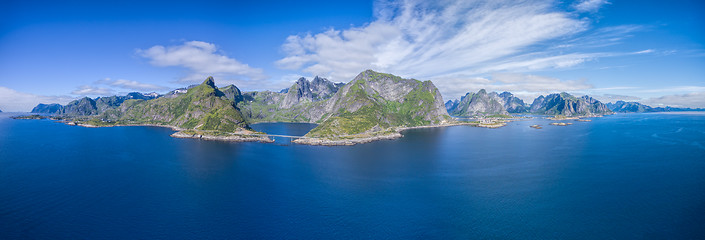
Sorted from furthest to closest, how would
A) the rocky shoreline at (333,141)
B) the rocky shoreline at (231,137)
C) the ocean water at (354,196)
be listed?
1. the rocky shoreline at (231,137)
2. the rocky shoreline at (333,141)
3. the ocean water at (354,196)

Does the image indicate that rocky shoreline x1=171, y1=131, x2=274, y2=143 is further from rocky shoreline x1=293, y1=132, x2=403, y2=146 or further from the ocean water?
the ocean water

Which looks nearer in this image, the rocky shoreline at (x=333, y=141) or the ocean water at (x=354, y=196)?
the ocean water at (x=354, y=196)

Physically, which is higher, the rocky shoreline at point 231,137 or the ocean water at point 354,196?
the rocky shoreline at point 231,137

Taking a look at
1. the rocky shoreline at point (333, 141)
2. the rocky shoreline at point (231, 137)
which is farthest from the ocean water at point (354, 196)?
the rocky shoreline at point (231, 137)

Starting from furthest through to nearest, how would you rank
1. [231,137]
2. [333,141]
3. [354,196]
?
1. [231,137]
2. [333,141]
3. [354,196]

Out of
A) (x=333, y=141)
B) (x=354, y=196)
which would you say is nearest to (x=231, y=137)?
(x=333, y=141)

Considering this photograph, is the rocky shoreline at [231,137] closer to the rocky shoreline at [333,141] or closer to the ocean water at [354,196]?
the rocky shoreline at [333,141]

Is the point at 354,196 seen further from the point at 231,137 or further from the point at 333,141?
the point at 231,137

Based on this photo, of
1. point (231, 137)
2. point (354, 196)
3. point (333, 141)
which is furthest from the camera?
point (231, 137)
